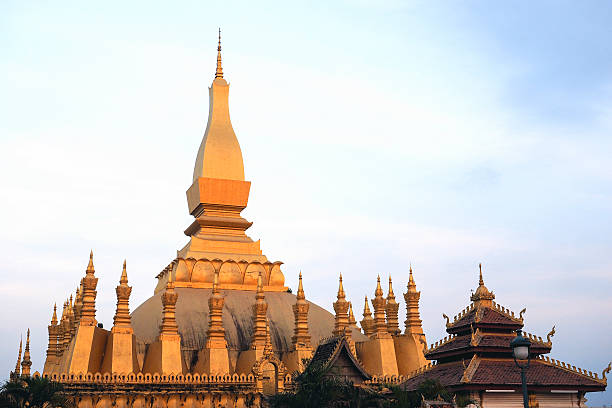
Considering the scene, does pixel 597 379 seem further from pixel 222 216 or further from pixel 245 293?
pixel 222 216

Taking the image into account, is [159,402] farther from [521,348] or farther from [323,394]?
[521,348]

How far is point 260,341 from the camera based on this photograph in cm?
3694

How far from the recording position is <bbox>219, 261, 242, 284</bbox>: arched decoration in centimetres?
4256

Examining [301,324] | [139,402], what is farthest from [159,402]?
[301,324]

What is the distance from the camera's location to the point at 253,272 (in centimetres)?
4331

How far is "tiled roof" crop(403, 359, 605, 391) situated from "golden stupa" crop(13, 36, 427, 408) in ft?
12.9

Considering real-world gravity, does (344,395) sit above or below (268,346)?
below

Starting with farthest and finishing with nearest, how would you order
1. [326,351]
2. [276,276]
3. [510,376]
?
[276,276] < [326,351] < [510,376]

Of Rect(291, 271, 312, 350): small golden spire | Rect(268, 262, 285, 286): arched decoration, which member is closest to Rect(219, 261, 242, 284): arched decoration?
Rect(268, 262, 285, 286): arched decoration

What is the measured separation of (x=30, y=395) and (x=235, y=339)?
39.9ft

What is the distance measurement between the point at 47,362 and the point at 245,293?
39.0 ft

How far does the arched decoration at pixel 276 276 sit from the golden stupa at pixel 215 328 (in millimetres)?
63

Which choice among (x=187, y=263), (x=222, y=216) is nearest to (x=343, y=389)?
(x=187, y=263)

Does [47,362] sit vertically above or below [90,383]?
above
